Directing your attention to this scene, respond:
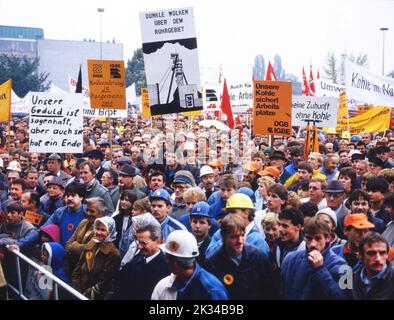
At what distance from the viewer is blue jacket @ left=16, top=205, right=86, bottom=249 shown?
7.11 m

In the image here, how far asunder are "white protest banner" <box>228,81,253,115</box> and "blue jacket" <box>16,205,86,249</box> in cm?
1247

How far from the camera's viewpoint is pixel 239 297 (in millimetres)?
5105

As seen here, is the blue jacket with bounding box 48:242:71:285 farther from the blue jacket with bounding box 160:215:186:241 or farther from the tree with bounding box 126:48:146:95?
the tree with bounding box 126:48:146:95

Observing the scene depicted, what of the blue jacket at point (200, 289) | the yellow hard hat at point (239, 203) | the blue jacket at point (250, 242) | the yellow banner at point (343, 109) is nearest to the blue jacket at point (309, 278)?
the blue jacket at point (250, 242)

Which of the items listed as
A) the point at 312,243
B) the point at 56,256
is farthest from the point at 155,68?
the point at 312,243

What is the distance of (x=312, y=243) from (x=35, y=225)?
375cm

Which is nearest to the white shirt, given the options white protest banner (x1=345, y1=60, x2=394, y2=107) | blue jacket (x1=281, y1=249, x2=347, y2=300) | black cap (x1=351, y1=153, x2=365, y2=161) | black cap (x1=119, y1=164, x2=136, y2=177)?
blue jacket (x1=281, y1=249, x2=347, y2=300)

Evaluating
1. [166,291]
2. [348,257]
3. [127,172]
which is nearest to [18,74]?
[127,172]

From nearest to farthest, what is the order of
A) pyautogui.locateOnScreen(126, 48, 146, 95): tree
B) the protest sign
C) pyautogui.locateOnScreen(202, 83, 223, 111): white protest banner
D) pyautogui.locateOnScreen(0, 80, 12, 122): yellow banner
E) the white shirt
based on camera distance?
the white shirt < the protest sign < pyautogui.locateOnScreen(0, 80, 12, 122): yellow banner < pyautogui.locateOnScreen(202, 83, 223, 111): white protest banner < pyautogui.locateOnScreen(126, 48, 146, 95): tree

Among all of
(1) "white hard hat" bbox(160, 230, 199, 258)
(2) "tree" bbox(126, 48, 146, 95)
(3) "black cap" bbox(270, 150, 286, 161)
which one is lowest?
(1) "white hard hat" bbox(160, 230, 199, 258)

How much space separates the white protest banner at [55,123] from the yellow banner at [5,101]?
12.1ft

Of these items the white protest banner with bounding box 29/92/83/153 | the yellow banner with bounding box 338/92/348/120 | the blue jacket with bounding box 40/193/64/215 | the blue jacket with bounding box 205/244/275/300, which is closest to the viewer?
the blue jacket with bounding box 205/244/275/300

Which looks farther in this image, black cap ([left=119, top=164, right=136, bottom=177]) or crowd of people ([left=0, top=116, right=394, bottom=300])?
black cap ([left=119, top=164, right=136, bottom=177])

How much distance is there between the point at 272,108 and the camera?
39.2 ft
